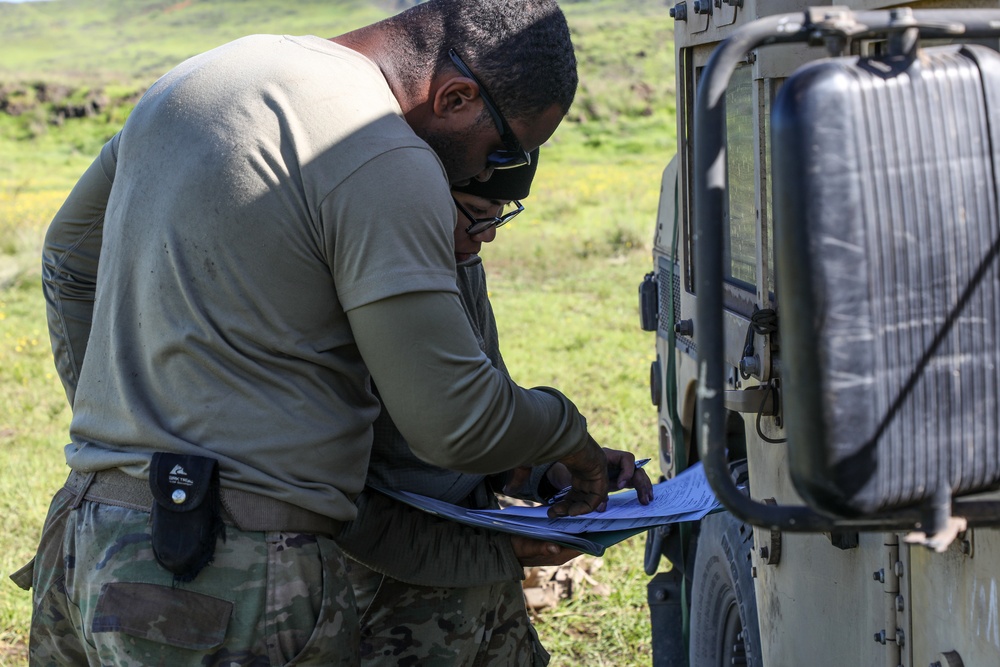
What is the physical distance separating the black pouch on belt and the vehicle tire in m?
1.35

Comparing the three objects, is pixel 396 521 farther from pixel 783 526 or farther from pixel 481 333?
pixel 783 526

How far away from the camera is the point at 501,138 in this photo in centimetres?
212

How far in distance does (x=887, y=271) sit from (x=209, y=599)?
1301mm

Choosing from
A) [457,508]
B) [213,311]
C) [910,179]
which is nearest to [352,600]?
[457,508]

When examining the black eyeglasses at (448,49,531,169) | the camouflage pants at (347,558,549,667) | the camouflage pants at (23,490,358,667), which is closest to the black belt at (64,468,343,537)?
the camouflage pants at (23,490,358,667)

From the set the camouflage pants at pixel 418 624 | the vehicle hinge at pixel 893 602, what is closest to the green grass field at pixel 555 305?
the camouflage pants at pixel 418 624

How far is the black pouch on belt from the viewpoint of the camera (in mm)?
1843

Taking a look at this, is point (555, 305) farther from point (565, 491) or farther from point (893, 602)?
point (893, 602)

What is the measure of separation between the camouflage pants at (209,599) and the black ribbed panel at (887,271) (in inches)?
42.7

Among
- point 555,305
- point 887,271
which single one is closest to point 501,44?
point 887,271

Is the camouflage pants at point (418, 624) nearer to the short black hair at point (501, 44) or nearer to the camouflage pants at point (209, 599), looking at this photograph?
the camouflage pants at point (209, 599)

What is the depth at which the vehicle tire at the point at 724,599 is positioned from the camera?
2.63 metres

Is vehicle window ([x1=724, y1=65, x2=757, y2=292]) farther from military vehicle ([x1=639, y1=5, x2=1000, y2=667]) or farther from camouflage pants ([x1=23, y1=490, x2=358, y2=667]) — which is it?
camouflage pants ([x1=23, y1=490, x2=358, y2=667])

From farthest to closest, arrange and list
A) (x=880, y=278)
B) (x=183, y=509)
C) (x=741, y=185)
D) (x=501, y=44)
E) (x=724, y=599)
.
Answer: (x=724, y=599), (x=741, y=185), (x=501, y=44), (x=183, y=509), (x=880, y=278)
